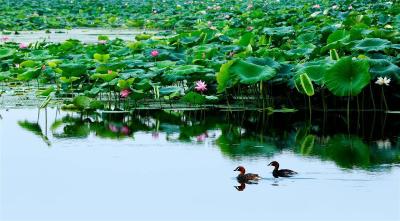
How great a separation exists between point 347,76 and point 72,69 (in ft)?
8.64

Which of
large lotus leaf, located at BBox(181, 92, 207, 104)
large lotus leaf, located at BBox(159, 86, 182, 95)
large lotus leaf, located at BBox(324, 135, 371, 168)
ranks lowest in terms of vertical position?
large lotus leaf, located at BBox(324, 135, 371, 168)

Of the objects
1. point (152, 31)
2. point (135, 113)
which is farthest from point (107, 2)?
point (135, 113)

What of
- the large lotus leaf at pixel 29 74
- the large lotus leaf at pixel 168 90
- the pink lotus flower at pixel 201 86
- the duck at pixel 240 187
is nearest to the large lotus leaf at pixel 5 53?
the large lotus leaf at pixel 29 74

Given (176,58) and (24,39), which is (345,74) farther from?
(24,39)

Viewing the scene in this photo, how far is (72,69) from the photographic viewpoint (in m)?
8.59

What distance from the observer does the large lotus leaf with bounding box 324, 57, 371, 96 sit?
7.33 metres

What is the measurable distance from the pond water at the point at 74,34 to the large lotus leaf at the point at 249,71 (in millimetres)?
8230

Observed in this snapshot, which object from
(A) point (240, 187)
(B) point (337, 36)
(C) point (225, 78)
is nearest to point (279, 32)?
(B) point (337, 36)

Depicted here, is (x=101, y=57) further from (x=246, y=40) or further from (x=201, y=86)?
(x=201, y=86)

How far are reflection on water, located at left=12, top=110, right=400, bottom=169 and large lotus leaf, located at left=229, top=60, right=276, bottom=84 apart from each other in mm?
338

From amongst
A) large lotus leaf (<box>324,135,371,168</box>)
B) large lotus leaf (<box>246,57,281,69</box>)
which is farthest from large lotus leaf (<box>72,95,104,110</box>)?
large lotus leaf (<box>324,135,371,168</box>)

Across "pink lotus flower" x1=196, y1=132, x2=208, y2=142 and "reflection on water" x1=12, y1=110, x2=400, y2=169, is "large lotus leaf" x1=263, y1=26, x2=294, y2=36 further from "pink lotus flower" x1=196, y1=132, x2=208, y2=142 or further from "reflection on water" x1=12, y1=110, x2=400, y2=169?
"pink lotus flower" x1=196, y1=132, x2=208, y2=142

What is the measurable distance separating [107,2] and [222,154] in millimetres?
20468

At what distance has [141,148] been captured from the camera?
6.42 meters
